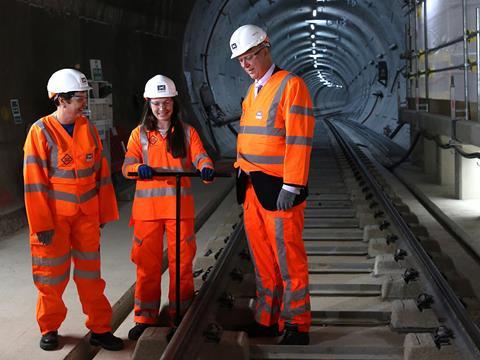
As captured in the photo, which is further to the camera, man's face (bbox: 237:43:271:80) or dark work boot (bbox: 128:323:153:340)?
dark work boot (bbox: 128:323:153:340)

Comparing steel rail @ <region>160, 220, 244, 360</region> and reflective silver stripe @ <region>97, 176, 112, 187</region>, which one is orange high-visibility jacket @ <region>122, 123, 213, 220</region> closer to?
reflective silver stripe @ <region>97, 176, 112, 187</region>

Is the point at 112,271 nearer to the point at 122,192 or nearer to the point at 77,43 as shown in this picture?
the point at 122,192

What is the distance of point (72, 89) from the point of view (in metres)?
4.72

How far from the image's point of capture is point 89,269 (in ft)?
16.1

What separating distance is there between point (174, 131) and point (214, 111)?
48.5ft

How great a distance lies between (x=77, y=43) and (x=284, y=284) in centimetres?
751

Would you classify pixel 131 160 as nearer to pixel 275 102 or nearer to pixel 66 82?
pixel 66 82

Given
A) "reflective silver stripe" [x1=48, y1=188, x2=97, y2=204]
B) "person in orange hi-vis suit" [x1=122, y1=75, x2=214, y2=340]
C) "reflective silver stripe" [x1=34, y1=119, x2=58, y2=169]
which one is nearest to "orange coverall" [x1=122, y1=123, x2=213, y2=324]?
"person in orange hi-vis suit" [x1=122, y1=75, x2=214, y2=340]

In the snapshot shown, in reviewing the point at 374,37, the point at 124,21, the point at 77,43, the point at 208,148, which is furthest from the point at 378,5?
the point at 77,43

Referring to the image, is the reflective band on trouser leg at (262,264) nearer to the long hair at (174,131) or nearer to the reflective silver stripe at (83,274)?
the long hair at (174,131)

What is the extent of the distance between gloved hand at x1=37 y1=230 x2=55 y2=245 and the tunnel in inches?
23.4

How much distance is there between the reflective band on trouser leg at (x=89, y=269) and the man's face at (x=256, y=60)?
135 cm

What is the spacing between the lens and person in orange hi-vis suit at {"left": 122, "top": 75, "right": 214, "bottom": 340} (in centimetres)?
500

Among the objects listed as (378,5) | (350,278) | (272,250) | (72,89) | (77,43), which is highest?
(378,5)
